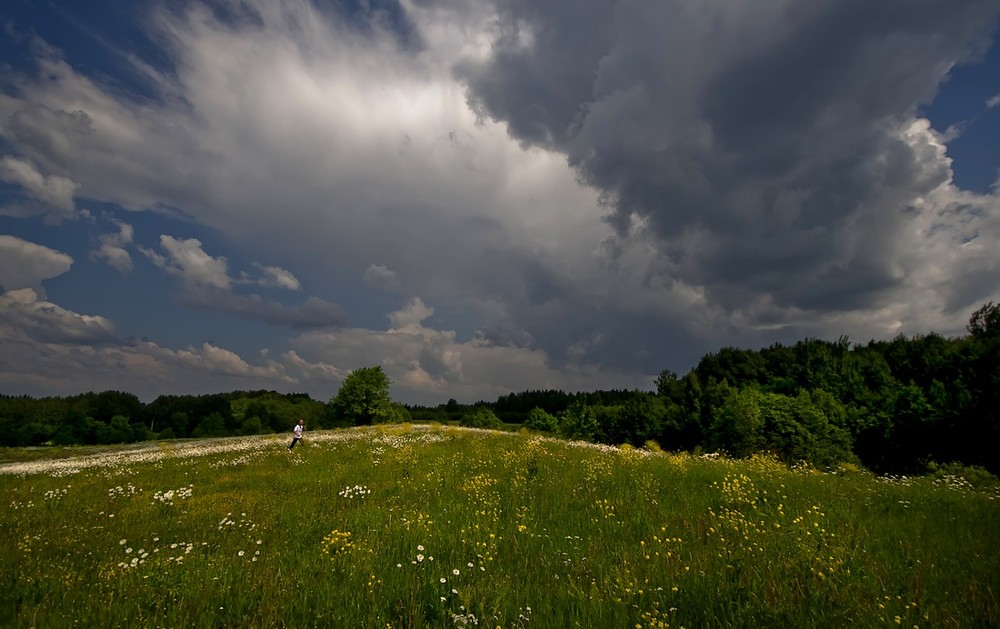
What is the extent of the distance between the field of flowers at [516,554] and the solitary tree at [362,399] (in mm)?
61235

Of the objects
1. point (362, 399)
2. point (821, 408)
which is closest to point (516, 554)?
point (821, 408)

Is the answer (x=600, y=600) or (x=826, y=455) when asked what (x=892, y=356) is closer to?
(x=826, y=455)

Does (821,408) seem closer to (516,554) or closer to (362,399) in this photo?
(516,554)

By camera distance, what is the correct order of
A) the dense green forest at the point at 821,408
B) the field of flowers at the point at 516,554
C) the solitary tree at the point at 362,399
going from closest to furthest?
the field of flowers at the point at 516,554 < the dense green forest at the point at 821,408 < the solitary tree at the point at 362,399

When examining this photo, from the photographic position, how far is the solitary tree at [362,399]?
240ft

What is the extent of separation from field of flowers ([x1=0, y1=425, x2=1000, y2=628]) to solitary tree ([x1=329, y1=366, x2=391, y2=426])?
6124 centimetres

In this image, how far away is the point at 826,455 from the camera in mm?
37781

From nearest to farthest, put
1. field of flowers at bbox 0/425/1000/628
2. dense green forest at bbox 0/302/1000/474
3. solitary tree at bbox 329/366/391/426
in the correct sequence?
field of flowers at bbox 0/425/1000/628 < dense green forest at bbox 0/302/1000/474 < solitary tree at bbox 329/366/391/426

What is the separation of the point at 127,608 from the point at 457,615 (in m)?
3.64

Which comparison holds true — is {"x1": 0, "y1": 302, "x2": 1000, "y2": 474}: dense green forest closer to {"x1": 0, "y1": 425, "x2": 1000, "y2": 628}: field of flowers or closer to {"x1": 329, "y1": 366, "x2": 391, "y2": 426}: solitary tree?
{"x1": 329, "y1": 366, "x2": 391, "y2": 426}: solitary tree

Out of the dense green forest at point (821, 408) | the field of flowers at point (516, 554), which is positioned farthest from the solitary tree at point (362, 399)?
the field of flowers at point (516, 554)

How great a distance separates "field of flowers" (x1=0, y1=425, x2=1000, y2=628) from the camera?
4.80m

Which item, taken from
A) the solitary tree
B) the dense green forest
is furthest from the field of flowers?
the solitary tree

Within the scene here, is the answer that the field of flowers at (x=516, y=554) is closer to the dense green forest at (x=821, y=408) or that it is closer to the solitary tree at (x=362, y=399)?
the dense green forest at (x=821, y=408)
